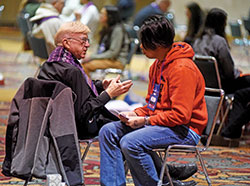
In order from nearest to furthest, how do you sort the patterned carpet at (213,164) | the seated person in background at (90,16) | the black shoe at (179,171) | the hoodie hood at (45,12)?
the black shoe at (179,171) < the patterned carpet at (213,164) < the hoodie hood at (45,12) < the seated person in background at (90,16)

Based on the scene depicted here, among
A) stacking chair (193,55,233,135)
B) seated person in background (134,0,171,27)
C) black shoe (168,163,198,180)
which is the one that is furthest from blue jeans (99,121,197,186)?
seated person in background (134,0,171,27)

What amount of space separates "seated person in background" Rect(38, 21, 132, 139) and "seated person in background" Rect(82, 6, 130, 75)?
3.56 m

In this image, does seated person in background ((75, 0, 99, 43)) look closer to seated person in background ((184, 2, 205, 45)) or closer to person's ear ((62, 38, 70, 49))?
seated person in background ((184, 2, 205, 45))

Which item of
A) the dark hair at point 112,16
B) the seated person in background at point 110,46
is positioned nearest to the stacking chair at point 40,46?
the seated person in background at point 110,46

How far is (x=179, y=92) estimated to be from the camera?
2.93m

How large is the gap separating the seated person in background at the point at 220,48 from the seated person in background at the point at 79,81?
6.53ft

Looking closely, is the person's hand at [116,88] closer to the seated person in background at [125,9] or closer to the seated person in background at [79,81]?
the seated person in background at [79,81]

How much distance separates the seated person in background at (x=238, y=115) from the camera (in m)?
5.15

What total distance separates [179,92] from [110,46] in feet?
14.2

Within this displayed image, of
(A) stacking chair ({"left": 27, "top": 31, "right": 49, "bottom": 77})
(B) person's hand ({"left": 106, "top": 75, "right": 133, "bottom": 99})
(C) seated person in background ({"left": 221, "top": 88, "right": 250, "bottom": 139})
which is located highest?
(B) person's hand ({"left": 106, "top": 75, "right": 133, "bottom": 99})

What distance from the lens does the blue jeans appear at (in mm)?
2947

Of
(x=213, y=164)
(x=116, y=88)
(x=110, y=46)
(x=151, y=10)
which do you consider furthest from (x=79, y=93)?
(x=151, y=10)

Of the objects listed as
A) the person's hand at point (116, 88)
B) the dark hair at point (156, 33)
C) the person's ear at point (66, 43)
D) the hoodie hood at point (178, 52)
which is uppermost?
the dark hair at point (156, 33)

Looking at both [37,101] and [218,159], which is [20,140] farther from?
[218,159]
